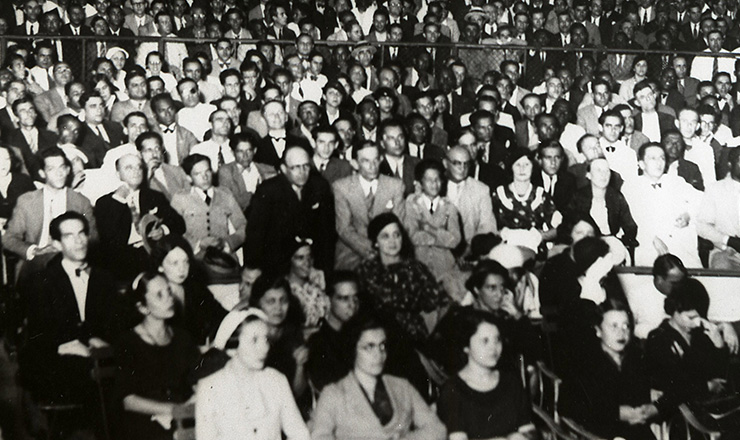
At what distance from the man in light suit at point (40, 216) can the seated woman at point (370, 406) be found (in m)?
0.91

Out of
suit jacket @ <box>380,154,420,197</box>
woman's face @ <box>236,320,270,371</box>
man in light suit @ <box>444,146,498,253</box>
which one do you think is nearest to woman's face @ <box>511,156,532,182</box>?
man in light suit @ <box>444,146,498,253</box>

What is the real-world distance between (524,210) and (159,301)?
4.33 ft

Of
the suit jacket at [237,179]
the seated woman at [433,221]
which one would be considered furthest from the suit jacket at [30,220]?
the seated woman at [433,221]

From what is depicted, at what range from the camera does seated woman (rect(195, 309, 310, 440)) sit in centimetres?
191

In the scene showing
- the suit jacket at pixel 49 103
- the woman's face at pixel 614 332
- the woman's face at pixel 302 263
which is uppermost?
the suit jacket at pixel 49 103

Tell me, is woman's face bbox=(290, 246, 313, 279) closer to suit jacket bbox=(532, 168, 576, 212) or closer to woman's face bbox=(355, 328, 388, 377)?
woman's face bbox=(355, 328, 388, 377)

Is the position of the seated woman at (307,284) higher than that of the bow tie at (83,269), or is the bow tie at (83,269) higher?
the bow tie at (83,269)

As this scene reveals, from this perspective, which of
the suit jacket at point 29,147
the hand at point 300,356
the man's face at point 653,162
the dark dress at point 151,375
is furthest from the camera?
the man's face at point 653,162

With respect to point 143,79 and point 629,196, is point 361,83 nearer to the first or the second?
point 143,79

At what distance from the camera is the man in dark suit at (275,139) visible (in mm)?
2570

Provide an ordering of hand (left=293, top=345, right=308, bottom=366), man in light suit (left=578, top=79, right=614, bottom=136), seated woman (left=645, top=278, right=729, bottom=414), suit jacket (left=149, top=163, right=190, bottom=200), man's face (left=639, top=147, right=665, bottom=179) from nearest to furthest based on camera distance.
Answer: hand (left=293, top=345, right=308, bottom=366) → seated woman (left=645, top=278, right=729, bottom=414) → suit jacket (left=149, top=163, right=190, bottom=200) → man's face (left=639, top=147, right=665, bottom=179) → man in light suit (left=578, top=79, right=614, bottom=136)

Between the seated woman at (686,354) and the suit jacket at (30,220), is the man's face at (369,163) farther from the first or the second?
the seated woman at (686,354)

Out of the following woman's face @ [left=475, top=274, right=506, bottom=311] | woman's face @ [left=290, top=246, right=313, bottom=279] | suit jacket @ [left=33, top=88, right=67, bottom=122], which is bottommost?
woman's face @ [left=475, top=274, right=506, bottom=311]

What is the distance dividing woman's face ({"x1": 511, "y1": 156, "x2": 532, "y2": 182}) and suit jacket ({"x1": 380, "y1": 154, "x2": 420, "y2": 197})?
376 millimetres
